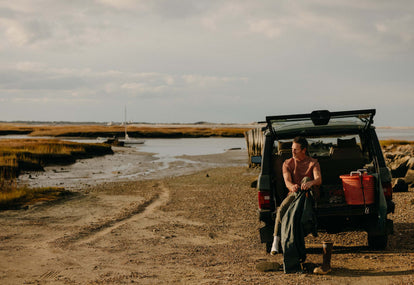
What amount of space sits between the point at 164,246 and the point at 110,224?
2688 millimetres

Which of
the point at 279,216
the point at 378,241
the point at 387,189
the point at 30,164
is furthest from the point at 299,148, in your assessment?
the point at 30,164

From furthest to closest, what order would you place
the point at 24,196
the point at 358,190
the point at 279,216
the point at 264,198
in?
1. the point at 24,196
2. the point at 264,198
3. the point at 279,216
4. the point at 358,190

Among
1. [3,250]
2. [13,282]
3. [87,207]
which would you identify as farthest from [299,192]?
[87,207]

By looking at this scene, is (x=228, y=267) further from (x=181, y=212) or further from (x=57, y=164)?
(x=57, y=164)

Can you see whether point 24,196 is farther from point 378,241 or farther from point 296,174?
point 378,241

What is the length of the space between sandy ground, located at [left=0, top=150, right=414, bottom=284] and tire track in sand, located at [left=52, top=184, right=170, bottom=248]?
0.02 metres

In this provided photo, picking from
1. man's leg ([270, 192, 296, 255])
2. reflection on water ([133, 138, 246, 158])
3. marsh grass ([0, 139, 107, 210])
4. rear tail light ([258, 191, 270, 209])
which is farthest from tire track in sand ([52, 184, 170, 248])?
reflection on water ([133, 138, 246, 158])

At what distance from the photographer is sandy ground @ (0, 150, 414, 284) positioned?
6362 mm

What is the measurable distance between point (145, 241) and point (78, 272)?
2253 millimetres

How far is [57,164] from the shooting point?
30281 millimetres

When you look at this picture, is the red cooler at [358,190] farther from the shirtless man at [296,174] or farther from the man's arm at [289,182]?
the man's arm at [289,182]

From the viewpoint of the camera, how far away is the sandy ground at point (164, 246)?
6.36 metres

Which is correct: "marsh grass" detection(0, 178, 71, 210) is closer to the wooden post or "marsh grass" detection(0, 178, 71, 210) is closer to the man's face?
the man's face

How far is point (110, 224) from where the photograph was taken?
10773 millimetres
